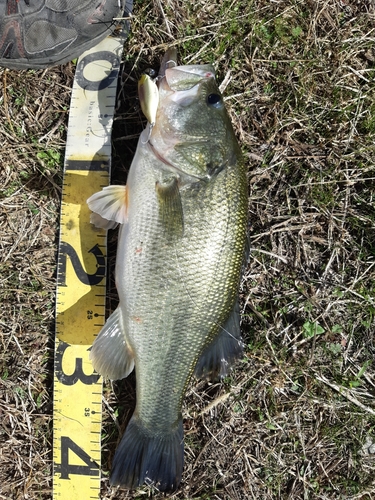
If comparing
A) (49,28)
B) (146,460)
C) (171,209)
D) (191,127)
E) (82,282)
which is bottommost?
(146,460)

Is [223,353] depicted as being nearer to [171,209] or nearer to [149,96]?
[171,209]

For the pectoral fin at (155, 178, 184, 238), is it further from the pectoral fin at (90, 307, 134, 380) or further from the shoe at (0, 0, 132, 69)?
the shoe at (0, 0, 132, 69)

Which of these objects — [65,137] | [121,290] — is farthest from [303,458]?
[65,137]

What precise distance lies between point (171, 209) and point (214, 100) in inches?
26.0

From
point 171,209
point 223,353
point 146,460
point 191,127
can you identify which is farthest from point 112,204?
point 146,460

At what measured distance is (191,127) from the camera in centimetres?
237

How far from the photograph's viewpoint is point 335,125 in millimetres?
3012

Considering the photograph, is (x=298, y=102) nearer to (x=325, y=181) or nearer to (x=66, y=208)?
(x=325, y=181)

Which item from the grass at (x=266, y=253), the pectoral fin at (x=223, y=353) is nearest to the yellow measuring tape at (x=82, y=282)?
the grass at (x=266, y=253)

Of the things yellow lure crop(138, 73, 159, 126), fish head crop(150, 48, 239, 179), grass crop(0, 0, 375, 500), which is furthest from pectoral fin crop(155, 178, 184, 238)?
grass crop(0, 0, 375, 500)

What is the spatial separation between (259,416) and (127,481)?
3.16ft

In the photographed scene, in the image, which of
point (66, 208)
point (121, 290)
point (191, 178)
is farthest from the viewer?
point (66, 208)

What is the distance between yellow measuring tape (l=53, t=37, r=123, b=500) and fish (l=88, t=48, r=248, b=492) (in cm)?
38

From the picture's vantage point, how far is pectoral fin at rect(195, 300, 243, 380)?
256cm
